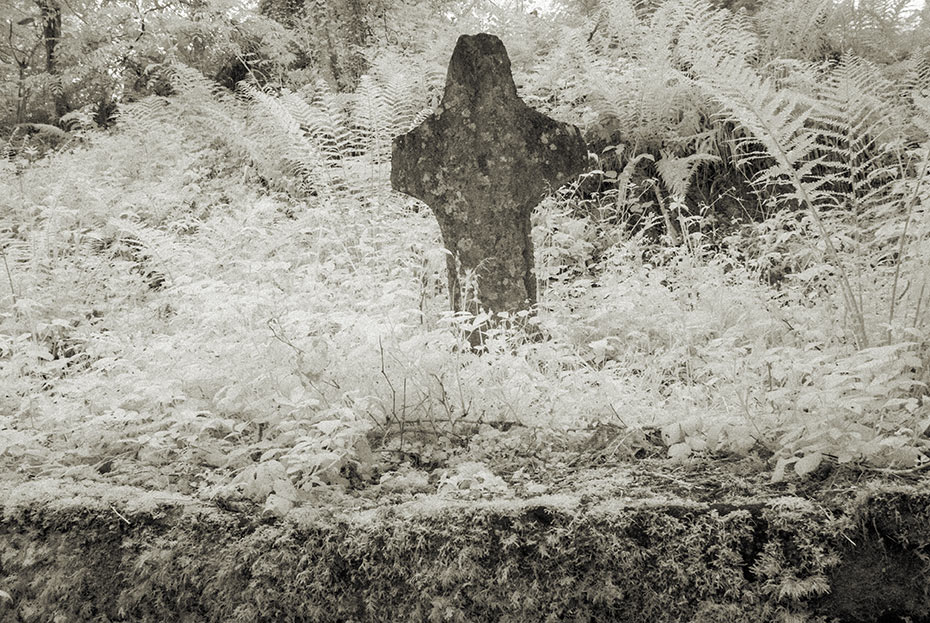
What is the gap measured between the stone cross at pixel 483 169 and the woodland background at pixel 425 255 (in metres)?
0.24

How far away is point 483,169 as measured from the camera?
3.81 metres

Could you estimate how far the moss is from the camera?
1469 millimetres

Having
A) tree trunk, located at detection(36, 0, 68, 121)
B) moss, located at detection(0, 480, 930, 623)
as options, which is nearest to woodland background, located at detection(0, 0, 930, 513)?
tree trunk, located at detection(36, 0, 68, 121)

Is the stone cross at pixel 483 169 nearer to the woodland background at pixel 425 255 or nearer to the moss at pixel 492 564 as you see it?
the woodland background at pixel 425 255

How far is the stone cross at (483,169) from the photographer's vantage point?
381cm

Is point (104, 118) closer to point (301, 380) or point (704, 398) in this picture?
point (301, 380)

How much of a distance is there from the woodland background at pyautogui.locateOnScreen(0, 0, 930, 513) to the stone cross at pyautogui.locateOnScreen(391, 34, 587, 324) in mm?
241

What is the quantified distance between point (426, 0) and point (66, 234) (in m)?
5.82

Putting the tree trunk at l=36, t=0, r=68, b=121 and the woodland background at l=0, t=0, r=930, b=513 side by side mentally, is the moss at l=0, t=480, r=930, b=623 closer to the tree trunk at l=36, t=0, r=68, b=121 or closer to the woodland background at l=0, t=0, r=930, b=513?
the woodland background at l=0, t=0, r=930, b=513

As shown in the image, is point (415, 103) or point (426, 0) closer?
point (415, 103)

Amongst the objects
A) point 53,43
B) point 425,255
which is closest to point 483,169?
point 425,255

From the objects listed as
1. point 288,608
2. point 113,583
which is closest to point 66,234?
point 113,583

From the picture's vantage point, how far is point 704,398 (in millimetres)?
2627

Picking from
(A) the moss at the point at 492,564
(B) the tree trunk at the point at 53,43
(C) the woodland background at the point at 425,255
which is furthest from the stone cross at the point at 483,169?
(B) the tree trunk at the point at 53,43
